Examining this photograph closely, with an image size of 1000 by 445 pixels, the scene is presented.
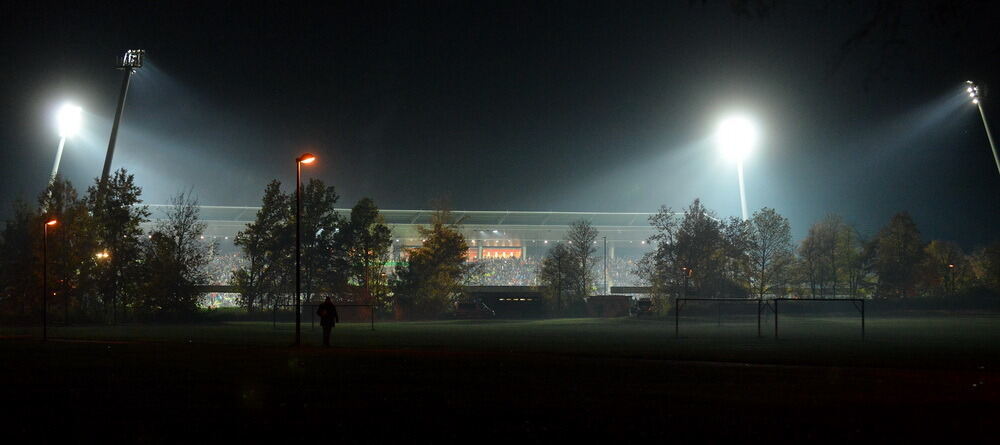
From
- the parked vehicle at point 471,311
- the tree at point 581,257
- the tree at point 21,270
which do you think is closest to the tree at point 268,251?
the parked vehicle at point 471,311

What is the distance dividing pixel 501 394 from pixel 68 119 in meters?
79.2

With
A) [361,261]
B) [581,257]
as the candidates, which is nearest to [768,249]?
[581,257]

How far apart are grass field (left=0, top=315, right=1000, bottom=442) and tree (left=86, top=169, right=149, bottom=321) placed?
39744 mm

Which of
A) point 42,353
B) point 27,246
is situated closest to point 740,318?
point 42,353

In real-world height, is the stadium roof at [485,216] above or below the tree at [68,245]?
above

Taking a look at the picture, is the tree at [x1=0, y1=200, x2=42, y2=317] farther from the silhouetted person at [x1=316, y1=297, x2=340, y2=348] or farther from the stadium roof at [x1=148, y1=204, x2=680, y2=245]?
the stadium roof at [x1=148, y1=204, x2=680, y2=245]

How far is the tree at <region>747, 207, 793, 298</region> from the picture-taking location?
76.9 meters

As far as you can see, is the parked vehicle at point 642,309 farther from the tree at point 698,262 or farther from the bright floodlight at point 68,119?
the bright floodlight at point 68,119

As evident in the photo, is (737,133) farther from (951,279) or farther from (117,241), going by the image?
(117,241)

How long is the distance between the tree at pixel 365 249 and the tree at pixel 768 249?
110 ft

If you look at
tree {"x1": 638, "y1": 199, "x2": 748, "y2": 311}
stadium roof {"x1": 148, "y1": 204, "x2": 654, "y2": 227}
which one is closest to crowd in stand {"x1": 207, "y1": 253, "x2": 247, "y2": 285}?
stadium roof {"x1": 148, "y1": 204, "x2": 654, "y2": 227}

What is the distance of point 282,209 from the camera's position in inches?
2891

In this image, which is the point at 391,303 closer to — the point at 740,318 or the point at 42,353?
the point at 740,318

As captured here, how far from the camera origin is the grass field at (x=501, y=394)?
10.7 metres
